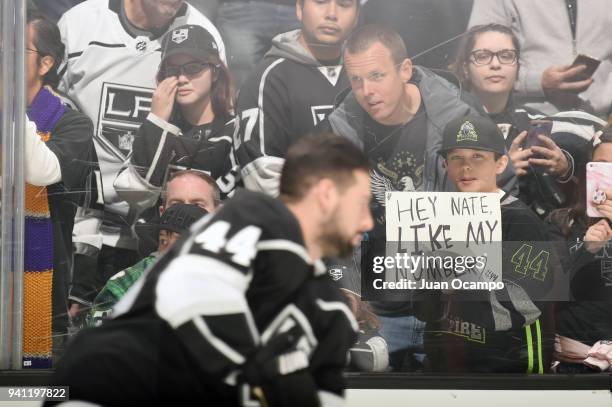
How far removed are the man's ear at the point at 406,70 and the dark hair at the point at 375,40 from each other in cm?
2

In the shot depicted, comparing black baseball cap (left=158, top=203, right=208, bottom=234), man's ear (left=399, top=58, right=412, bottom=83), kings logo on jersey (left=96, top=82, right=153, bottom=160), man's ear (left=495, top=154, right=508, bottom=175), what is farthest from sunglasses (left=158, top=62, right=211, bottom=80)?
man's ear (left=495, top=154, right=508, bottom=175)

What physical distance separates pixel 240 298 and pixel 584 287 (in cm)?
273

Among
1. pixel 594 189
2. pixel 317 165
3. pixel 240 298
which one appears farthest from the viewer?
pixel 594 189

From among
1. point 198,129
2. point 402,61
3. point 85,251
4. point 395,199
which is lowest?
point 85,251

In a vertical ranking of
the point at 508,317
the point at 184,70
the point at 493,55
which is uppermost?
the point at 493,55

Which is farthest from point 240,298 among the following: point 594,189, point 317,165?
point 594,189

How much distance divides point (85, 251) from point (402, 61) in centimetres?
190

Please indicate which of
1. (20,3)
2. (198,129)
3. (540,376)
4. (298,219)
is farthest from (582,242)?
(20,3)

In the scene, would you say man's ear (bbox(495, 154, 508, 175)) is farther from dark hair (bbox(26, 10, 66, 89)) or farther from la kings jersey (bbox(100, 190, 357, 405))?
dark hair (bbox(26, 10, 66, 89))

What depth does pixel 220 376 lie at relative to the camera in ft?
6.68

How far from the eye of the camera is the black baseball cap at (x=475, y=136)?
14.0 ft

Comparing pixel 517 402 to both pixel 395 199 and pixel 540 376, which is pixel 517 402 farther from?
pixel 395 199

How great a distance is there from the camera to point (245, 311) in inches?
80.7

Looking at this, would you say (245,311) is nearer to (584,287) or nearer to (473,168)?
(473,168)
